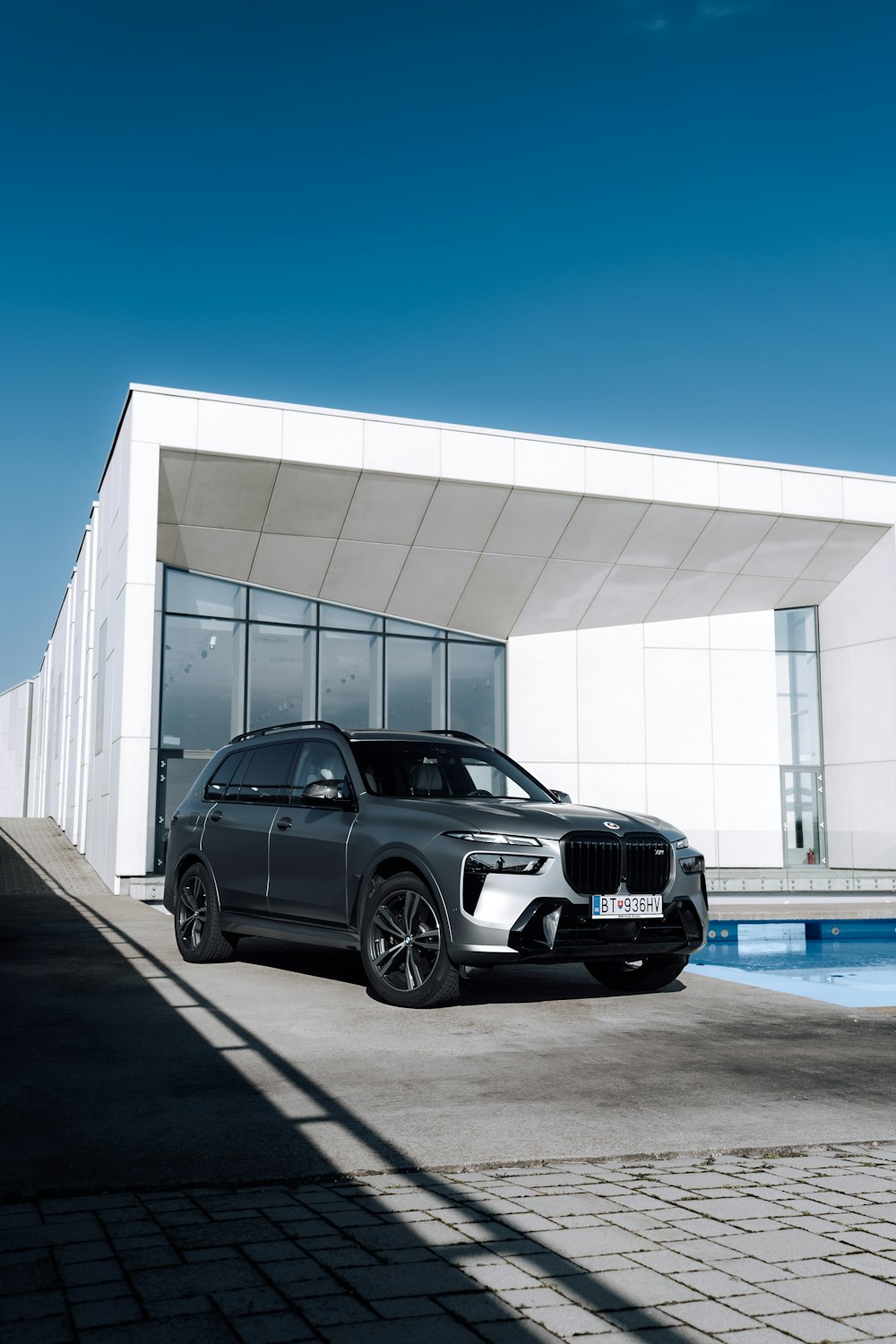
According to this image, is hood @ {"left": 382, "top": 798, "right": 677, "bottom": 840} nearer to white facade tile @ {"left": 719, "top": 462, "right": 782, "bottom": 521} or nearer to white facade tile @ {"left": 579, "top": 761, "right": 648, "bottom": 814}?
white facade tile @ {"left": 719, "top": 462, "right": 782, "bottom": 521}

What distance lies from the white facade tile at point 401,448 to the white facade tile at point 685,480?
4.61m

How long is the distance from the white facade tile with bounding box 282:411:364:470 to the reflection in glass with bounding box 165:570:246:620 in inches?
131

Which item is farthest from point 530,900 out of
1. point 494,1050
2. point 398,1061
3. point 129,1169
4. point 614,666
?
point 614,666

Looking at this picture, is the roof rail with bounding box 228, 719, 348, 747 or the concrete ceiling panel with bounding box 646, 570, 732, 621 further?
the concrete ceiling panel with bounding box 646, 570, 732, 621

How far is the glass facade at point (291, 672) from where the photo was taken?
22000 mm

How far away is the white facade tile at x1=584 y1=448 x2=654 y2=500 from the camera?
22.6 meters

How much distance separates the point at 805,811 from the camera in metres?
26.0

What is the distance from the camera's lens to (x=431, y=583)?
77.5 feet

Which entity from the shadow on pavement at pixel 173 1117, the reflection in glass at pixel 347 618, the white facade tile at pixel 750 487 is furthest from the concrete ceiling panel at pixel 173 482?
the shadow on pavement at pixel 173 1117

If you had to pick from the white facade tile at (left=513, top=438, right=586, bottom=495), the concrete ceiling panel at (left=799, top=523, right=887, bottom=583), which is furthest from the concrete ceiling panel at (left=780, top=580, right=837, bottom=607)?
the white facade tile at (left=513, top=438, right=586, bottom=495)

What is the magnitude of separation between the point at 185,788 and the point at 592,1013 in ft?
51.4

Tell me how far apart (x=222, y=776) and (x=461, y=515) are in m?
13.6

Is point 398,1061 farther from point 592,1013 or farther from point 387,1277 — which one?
point 387,1277

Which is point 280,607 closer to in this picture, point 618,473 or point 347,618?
point 347,618
